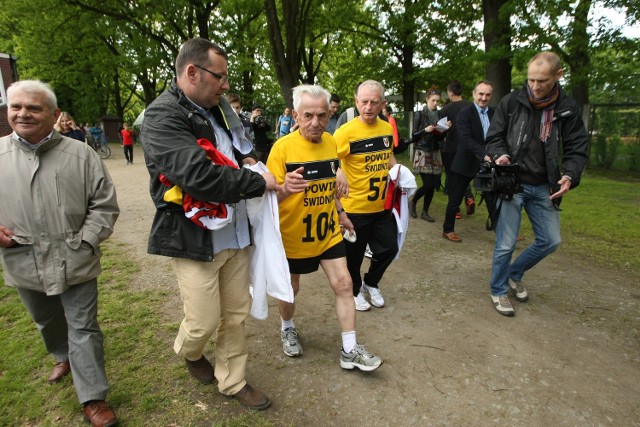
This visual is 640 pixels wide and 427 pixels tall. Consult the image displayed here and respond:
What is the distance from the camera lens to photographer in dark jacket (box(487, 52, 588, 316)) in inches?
132

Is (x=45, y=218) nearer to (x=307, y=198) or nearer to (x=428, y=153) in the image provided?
(x=307, y=198)

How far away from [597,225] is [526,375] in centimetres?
478

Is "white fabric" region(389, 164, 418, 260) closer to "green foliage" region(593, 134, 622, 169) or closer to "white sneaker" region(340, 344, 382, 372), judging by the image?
"white sneaker" region(340, 344, 382, 372)

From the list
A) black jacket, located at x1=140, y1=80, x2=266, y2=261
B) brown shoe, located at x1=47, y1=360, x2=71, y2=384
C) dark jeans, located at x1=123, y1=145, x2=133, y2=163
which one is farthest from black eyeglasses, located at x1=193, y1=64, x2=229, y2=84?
dark jeans, located at x1=123, y1=145, x2=133, y2=163

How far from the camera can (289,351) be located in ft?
10.3

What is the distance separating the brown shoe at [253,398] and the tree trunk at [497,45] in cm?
955

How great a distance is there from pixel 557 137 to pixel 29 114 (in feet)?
12.5

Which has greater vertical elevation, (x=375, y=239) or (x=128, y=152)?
(x=128, y=152)

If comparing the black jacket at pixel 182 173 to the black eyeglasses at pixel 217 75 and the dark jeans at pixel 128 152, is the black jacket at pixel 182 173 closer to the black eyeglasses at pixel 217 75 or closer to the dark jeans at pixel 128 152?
the black eyeglasses at pixel 217 75

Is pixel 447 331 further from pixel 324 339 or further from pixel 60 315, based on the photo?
pixel 60 315

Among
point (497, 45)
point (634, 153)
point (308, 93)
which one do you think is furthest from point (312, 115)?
point (634, 153)

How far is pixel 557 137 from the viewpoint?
3.43 metres

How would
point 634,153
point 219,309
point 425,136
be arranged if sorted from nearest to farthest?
point 219,309 → point 425,136 → point 634,153

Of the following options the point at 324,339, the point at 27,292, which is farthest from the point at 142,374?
the point at 324,339
